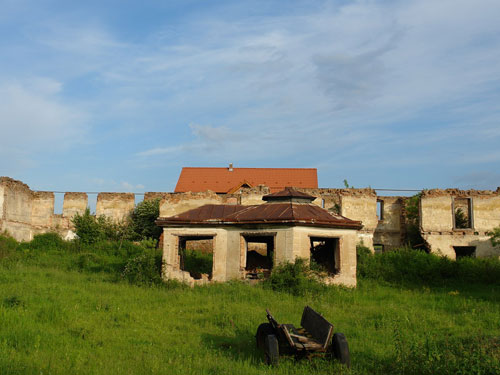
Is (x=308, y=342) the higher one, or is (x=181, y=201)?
(x=181, y=201)

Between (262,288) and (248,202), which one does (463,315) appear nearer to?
(262,288)

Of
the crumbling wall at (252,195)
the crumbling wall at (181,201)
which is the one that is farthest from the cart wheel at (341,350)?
the crumbling wall at (252,195)

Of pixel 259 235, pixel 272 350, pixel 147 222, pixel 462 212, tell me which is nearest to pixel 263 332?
pixel 272 350

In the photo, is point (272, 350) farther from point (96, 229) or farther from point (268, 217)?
point (96, 229)

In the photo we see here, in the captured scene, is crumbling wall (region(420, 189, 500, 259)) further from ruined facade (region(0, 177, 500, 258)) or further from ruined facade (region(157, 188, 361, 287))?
ruined facade (region(157, 188, 361, 287))

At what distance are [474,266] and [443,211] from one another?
7807 millimetres

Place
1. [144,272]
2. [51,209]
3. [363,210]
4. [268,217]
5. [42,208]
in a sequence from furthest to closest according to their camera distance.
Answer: [51,209], [42,208], [363,210], [268,217], [144,272]

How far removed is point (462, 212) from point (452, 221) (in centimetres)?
226

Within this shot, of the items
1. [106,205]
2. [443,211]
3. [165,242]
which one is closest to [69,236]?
Answer: [106,205]

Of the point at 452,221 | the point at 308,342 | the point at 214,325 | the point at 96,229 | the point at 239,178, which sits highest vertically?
the point at 239,178

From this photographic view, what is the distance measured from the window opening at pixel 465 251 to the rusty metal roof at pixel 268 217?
503 inches

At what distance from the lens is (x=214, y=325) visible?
12.8m

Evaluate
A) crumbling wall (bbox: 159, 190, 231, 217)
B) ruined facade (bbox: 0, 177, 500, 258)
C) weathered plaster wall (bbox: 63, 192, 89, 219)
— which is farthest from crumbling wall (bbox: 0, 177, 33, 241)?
crumbling wall (bbox: 159, 190, 231, 217)

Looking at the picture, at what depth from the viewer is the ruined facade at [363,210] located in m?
29.0
